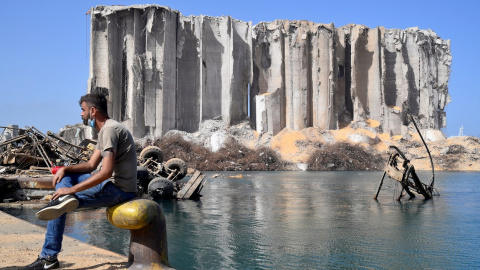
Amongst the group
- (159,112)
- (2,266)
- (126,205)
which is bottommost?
(2,266)

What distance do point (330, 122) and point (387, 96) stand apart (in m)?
11.8

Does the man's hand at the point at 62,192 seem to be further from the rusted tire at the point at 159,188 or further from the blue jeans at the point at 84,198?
the rusted tire at the point at 159,188

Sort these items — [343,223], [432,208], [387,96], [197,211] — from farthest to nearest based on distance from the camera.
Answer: [387,96] < [432,208] < [197,211] < [343,223]

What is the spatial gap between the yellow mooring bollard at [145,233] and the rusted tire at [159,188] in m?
13.1

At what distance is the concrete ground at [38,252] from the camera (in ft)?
16.9

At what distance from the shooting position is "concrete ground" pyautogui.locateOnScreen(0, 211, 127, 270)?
16.9 feet

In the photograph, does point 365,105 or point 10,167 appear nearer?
point 10,167

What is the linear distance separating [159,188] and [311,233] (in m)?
7.71

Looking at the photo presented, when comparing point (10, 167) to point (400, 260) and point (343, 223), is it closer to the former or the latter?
point (343, 223)

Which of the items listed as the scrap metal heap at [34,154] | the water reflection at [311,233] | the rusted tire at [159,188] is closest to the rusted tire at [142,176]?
the rusted tire at [159,188]

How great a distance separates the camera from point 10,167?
58.9 feet

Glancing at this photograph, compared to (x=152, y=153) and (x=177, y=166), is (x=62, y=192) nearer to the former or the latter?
(x=177, y=166)

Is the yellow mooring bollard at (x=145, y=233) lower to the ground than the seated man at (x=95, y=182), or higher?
lower

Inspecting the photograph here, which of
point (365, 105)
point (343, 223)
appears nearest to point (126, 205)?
point (343, 223)
